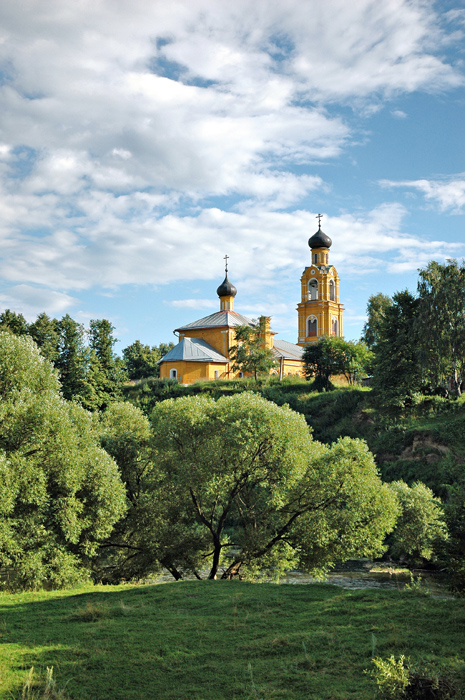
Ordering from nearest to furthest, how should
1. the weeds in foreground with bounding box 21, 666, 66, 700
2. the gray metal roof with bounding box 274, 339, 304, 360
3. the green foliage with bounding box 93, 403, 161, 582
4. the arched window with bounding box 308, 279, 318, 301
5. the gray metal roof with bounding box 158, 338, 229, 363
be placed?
the weeds in foreground with bounding box 21, 666, 66, 700 < the green foliage with bounding box 93, 403, 161, 582 < the gray metal roof with bounding box 158, 338, 229, 363 < the gray metal roof with bounding box 274, 339, 304, 360 < the arched window with bounding box 308, 279, 318, 301

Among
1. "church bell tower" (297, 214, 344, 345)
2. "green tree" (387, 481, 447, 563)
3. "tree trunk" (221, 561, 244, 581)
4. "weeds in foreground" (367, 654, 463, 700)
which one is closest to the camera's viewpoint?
"weeds in foreground" (367, 654, 463, 700)

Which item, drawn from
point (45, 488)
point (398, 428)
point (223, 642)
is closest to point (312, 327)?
point (398, 428)

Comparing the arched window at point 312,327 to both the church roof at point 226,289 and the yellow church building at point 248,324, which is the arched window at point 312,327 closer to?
the yellow church building at point 248,324

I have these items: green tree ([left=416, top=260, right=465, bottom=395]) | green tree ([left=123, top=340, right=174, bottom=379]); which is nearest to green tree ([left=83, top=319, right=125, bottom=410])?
green tree ([left=123, top=340, right=174, bottom=379])

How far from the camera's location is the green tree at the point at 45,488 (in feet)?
52.3

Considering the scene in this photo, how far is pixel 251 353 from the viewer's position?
56094 millimetres

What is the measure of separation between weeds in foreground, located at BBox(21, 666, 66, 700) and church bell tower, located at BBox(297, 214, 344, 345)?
70798 mm

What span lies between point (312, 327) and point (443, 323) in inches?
1664

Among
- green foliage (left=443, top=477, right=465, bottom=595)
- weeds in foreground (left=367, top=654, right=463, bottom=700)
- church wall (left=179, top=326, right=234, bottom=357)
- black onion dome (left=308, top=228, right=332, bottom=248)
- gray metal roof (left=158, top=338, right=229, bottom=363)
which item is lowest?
weeds in foreground (left=367, top=654, right=463, bottom=700)

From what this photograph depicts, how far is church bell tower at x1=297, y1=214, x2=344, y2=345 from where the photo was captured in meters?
77.5

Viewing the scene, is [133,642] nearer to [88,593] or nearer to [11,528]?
[88,593]

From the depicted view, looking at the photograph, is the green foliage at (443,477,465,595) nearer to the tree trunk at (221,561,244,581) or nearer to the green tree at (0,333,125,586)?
the tree trunk at (221,561,244,581)

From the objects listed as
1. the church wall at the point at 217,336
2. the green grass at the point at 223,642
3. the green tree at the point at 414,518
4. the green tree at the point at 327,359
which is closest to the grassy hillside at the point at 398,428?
the green tree at the point at 414,518

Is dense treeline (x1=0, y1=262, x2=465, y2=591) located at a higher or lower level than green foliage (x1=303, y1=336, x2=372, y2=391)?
lower
